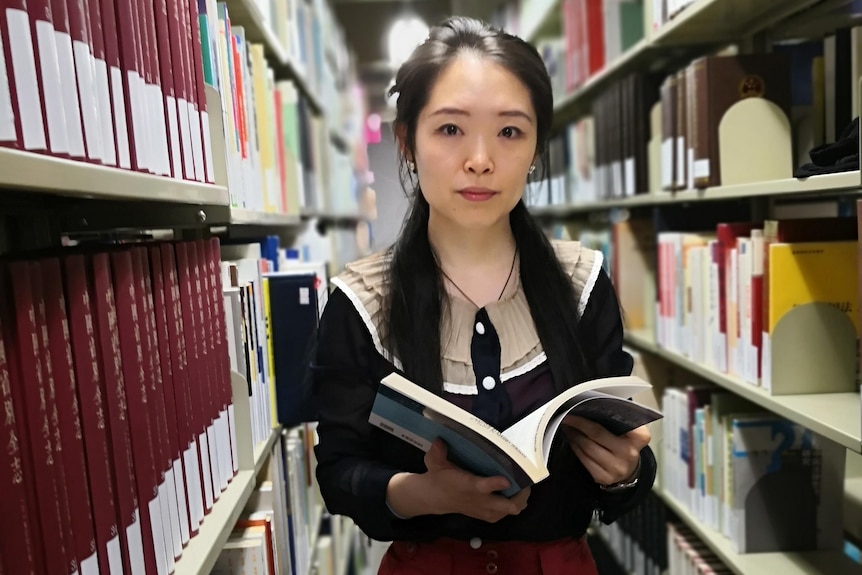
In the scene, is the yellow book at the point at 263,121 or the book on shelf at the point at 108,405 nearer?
the book on shelf at the point at 108,405

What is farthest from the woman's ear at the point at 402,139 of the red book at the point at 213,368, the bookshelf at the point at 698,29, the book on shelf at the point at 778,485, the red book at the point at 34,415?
the book on shelf at the point at 778,485

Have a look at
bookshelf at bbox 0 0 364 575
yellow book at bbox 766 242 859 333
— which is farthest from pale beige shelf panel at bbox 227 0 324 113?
yellow book at bbox 766 242 859 333

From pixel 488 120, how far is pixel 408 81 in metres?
0.15

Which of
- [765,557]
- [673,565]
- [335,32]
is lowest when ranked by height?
[673,565]

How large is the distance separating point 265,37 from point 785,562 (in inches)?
67.6

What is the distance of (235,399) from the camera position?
1088 mm

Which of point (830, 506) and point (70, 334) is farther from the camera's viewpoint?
point (830, 506)

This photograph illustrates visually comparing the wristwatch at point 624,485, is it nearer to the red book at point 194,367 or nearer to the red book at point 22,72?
the red book at point 194,367

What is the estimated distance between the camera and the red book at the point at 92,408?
63 cm

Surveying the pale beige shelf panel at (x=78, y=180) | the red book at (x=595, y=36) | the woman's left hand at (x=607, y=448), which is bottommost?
the woman's left hand at (x=607, y=448)

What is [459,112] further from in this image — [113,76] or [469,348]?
[113,76]

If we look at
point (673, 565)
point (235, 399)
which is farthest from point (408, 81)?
point (673, 565)

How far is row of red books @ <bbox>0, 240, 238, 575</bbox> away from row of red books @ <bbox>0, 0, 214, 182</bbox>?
11 centimetres

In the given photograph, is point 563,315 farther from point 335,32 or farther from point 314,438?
point 335,32
